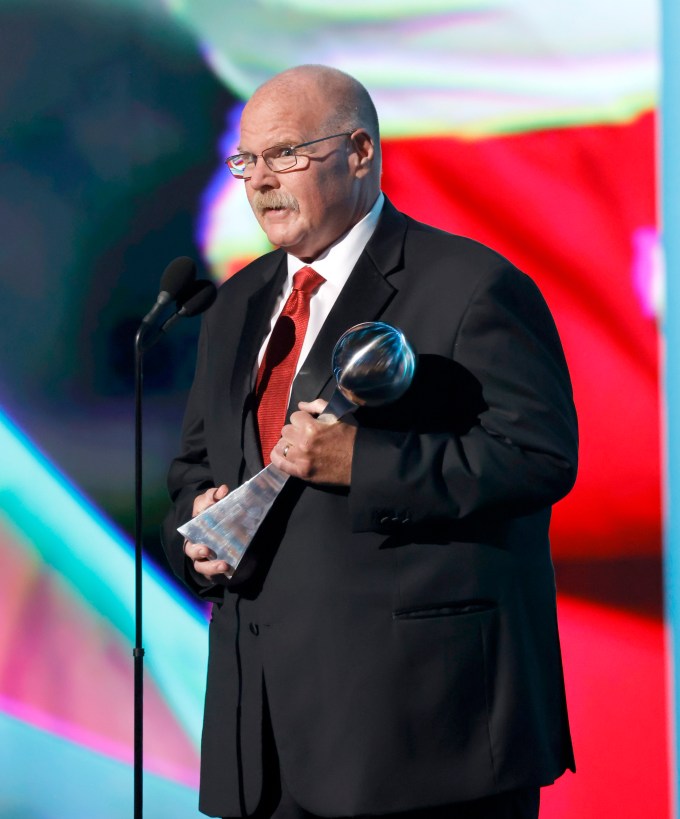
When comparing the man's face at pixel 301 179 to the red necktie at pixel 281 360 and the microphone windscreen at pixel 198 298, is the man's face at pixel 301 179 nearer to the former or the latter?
the red necktie at pixel 281 360

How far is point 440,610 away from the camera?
1.48 m

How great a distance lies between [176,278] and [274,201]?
27cm

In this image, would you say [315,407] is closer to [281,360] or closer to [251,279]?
[281,360]

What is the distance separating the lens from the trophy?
135 centimetres

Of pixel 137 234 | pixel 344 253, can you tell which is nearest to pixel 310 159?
pixel 344 253

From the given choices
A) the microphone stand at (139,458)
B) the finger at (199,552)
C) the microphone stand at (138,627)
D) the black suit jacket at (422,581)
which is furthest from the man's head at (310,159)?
the finger at (199,552)

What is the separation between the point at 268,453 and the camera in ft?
5.34

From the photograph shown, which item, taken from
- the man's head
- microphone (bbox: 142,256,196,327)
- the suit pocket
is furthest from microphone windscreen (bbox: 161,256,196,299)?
the suit pocket

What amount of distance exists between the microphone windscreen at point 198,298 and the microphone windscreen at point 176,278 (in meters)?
0.02

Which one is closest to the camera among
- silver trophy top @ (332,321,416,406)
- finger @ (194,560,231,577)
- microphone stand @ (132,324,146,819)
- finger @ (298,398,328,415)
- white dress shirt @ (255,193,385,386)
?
silver trophy top @ (332,321,416,406)

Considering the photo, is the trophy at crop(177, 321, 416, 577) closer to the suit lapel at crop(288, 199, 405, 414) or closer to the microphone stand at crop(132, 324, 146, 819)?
the suit lapel at crop(288, 199, 405, 414)

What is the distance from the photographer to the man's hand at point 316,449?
143cm

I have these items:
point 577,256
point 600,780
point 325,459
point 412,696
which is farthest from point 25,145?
point 600,780

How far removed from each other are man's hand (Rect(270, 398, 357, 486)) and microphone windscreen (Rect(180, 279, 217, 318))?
0.45 metres
